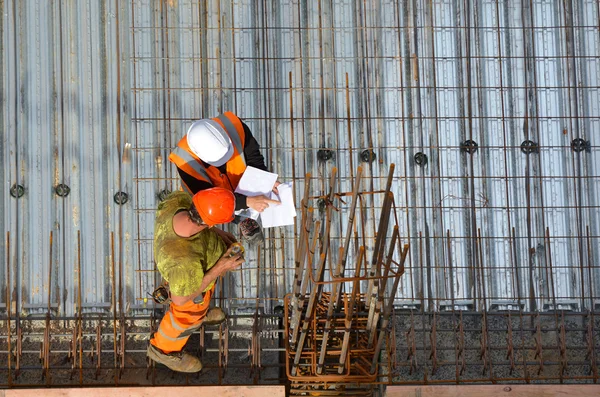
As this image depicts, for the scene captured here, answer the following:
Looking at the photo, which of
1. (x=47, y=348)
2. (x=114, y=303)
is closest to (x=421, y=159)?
(x=114, y=303)

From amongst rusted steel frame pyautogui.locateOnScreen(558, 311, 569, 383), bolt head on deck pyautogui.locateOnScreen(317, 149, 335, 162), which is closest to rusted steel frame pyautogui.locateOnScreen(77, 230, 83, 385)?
bolt head on deck pyautogui.locateOnScreen(317, 149, 335, 162)

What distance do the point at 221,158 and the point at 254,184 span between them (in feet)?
1.41

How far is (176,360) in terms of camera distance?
8008 mm

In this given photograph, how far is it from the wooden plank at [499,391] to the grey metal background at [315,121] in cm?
134

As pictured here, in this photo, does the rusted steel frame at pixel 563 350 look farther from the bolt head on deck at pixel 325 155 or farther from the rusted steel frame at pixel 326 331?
the bolt head on deck at pixel 325 155

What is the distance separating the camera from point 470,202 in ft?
29.7

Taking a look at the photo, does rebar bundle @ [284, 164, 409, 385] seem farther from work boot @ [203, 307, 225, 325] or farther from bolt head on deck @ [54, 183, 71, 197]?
bolt head on deck @ [54, 183, 71, 197]

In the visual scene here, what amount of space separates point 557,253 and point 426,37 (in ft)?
10.3

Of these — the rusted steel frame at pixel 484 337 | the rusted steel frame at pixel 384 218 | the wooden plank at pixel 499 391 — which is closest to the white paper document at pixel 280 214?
the rusted steel frame at pixel 384 218

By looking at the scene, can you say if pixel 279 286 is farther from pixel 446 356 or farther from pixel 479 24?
pixel 479 24

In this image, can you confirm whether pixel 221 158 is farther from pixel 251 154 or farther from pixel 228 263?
pixel 228 263

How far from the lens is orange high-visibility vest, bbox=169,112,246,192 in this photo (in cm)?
754

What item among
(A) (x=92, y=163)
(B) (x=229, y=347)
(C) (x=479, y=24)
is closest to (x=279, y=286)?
(B) (x=229, y=347)

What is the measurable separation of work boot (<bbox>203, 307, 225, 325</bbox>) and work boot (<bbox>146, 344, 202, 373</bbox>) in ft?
1.52
